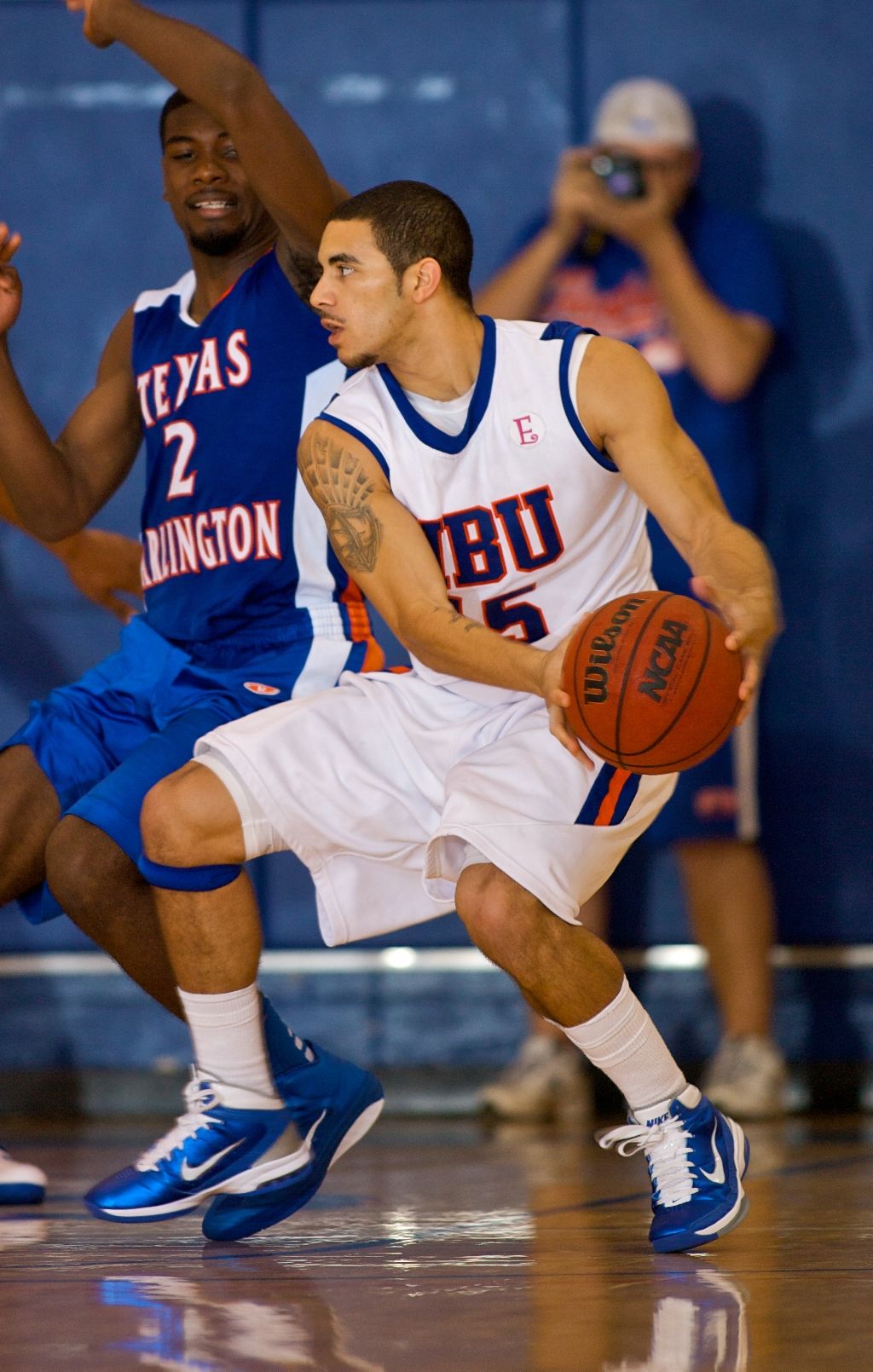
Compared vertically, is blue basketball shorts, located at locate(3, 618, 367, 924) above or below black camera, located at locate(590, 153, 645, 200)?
below

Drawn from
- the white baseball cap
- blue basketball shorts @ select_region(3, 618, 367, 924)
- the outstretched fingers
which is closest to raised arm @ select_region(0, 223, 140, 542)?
the outstretched fingers

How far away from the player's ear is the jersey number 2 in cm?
60

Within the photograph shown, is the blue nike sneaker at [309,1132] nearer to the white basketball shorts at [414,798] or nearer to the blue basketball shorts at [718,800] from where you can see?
the white basketball shorts at [414,798]

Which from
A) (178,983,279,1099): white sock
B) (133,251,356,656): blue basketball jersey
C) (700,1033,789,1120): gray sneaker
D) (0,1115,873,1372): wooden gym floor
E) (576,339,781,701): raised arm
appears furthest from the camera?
(700,1033,789,1120): gray sneaker

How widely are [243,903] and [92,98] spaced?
3.06 metres

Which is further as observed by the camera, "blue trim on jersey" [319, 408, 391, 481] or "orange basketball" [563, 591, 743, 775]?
"blue trim on jersey" [319, 408, 391, 481]

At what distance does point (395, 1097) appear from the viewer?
4859 millimetres

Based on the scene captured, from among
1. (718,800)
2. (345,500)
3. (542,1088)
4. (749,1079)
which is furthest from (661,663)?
(542,1088)

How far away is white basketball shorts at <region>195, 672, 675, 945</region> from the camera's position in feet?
8.61

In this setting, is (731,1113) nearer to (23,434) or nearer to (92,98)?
(23,434)

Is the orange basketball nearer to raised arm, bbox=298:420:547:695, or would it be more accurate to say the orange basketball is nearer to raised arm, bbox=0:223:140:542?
raised arm, bbox=298:420:547:695

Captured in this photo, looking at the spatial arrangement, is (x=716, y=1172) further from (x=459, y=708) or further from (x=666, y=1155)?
(x=459, y=708)

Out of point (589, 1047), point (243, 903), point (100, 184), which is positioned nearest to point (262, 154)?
point (243, 903)

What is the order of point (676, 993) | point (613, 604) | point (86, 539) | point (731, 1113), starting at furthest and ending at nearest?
1. point (676, 993)
2. point (731, 1113)
3. point (86, 539)
4. point (613, 604)
